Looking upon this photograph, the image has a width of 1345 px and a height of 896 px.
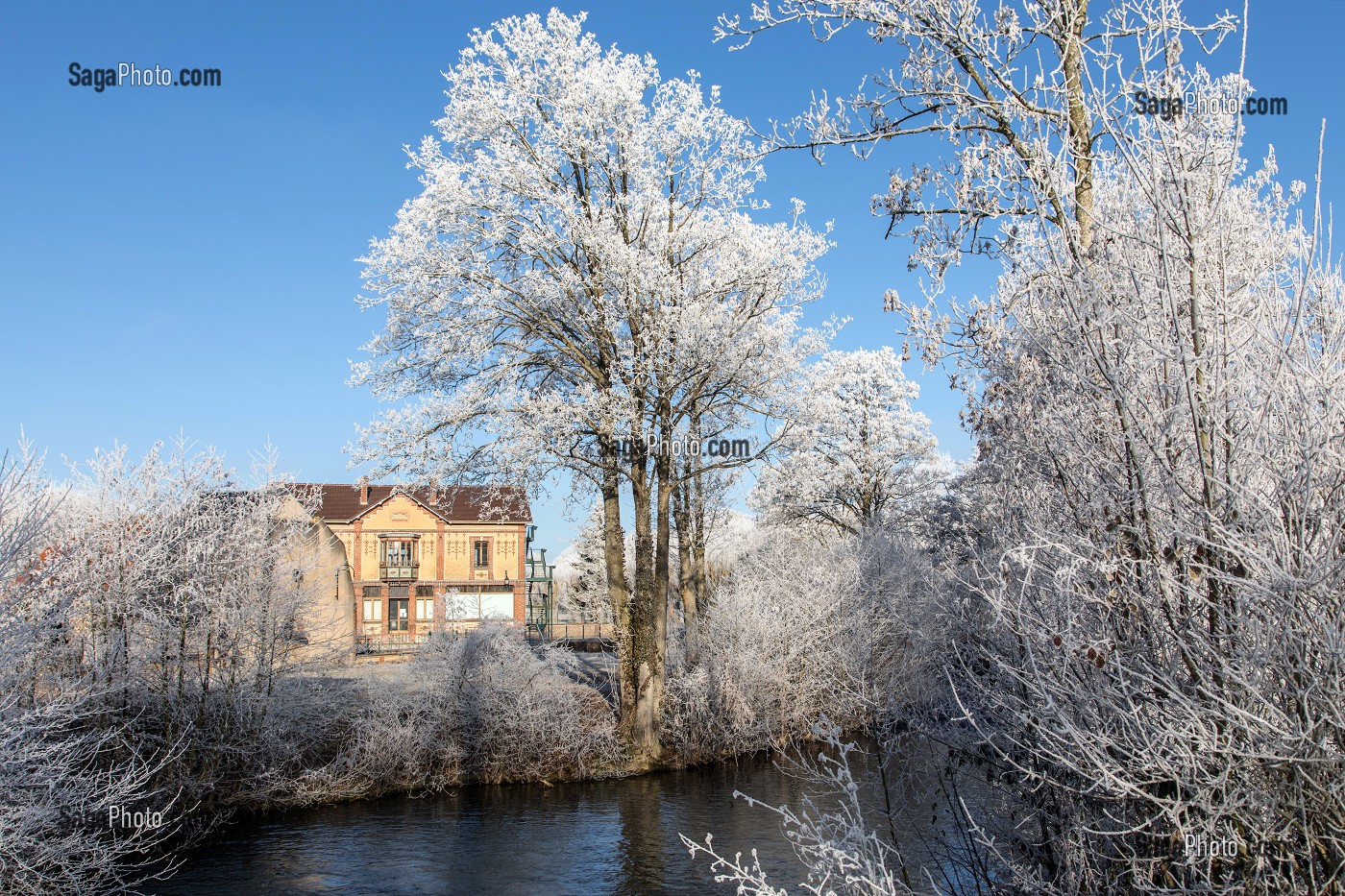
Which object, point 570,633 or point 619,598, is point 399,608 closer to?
point 570,633

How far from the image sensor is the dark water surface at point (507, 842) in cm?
1300

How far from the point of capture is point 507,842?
49.8 feet

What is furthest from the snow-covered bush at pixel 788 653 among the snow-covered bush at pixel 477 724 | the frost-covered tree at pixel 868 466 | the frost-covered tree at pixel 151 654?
the frost-covered tree at pixel 151 654

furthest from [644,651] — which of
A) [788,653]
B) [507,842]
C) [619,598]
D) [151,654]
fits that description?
[151,654]

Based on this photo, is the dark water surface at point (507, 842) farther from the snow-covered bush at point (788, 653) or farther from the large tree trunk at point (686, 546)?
the large tree trunk at point (686, 546)

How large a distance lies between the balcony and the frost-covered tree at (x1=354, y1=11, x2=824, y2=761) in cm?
3417

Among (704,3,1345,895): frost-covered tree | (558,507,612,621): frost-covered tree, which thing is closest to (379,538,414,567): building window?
(558,507,612,621): frost-covered tree

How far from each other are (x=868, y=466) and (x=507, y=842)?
71.5 feet

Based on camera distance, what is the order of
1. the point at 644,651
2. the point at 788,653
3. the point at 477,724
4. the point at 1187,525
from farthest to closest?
1. the point at 788,653
2. the point at 644,651
3. the point at 477,724
4. the point at 1187,525

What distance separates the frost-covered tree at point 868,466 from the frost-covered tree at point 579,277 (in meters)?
10.7

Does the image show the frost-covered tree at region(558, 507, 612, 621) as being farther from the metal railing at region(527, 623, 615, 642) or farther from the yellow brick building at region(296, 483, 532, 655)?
the yellow brick building at region(296, 483, 532, 655)

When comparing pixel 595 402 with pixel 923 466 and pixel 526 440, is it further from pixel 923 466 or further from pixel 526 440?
pixel 923 466

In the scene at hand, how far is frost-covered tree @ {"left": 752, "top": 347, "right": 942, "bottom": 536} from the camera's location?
3231 centimetres

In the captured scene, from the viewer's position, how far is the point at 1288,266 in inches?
182
